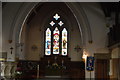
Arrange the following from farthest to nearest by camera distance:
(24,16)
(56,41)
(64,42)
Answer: (56,41), (64,42), (24,16)

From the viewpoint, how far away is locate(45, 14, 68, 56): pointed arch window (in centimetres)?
2100

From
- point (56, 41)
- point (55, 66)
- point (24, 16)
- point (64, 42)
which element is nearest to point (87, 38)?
point (24, 16)

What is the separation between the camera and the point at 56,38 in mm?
21375

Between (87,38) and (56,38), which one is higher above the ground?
(56,38)

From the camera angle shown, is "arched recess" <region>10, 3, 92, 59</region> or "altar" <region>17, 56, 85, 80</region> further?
"altar" <region>17, 56, 85, 80</region>

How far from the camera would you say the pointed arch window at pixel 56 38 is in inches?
827

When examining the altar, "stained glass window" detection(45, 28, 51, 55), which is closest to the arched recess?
the altar

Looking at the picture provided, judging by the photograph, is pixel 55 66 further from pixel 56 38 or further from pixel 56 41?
pixel 56 38

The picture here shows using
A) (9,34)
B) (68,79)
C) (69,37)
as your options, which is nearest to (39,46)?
(69,37)

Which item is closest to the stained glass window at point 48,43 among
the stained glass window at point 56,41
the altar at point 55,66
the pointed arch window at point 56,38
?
the pointed arch window at point 56,38

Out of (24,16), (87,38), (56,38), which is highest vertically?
(24,16)

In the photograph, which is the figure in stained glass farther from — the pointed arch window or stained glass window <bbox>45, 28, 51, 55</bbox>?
stained glass window <bbox>45, 28, 51, 55</bbox>

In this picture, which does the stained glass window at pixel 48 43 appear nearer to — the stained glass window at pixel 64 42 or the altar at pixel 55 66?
the altar at pixel 55 66

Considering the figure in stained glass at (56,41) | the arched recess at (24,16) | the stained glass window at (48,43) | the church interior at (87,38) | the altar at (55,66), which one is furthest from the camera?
the figure in stained glass at (56,41)
